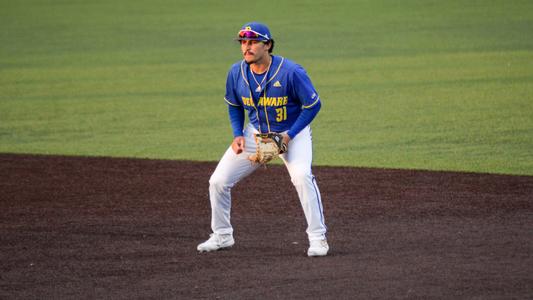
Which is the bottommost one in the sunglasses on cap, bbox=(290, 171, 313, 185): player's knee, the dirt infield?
the dirt infield

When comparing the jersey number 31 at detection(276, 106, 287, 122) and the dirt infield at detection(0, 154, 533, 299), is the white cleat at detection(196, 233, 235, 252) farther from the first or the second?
the jersey number 31 at detection(276, 106, 287, 122)

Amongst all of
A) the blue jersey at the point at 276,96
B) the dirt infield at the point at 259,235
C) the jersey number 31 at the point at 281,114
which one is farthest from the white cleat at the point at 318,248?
the jersey number 31 at the point at 281,114

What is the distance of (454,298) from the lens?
603 cm

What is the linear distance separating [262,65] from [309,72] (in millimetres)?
11508

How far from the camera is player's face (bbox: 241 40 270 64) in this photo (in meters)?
7.21

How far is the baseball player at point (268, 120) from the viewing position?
7.23 m

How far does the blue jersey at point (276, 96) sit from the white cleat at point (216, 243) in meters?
0.77

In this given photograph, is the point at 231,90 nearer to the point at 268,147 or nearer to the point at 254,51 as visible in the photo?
the point at 254,51

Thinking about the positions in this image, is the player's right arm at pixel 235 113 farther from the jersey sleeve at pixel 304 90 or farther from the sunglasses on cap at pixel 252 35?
the jersey sleeve at pixel 304 90

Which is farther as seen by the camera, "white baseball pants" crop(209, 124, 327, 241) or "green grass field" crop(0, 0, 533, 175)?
"green grass field" crop(0, 0, 533, 175)

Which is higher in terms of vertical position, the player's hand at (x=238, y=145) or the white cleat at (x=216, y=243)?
the player's hand at (x=238, y=145)

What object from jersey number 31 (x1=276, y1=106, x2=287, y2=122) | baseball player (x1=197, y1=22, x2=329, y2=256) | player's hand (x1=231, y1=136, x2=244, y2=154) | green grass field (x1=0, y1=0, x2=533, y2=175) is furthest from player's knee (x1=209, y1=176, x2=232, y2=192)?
green grass field (x1=0, y1=0, x2=533, y2=175)

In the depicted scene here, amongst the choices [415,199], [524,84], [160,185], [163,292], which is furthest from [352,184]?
[524,84]

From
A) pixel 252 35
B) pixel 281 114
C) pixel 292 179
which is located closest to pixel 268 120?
pixel 281 114
